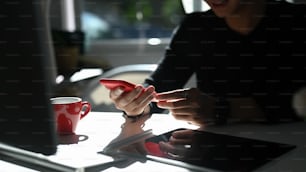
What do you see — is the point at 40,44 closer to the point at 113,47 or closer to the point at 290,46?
the point at 113,47

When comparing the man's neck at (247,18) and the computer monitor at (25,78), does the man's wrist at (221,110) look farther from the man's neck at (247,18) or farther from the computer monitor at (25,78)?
the computer monitor at (25,78)

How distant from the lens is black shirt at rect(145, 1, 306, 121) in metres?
0.77

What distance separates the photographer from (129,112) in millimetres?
744

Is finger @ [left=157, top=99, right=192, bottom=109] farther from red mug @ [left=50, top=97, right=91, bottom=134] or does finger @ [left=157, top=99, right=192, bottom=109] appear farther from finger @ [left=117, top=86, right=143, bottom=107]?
red mug @ [left=50, top=97, right=91, bottom=134]

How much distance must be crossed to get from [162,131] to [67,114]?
17 cm

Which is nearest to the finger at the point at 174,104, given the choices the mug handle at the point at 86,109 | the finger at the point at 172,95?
the finger at the point at 172,95

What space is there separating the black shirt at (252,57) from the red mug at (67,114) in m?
0.19

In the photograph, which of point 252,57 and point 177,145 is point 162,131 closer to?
point 177,145

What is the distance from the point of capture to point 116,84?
0.69 metres

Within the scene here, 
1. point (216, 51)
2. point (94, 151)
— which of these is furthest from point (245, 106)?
point (94, 151)

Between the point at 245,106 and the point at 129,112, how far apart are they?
0.81 ft

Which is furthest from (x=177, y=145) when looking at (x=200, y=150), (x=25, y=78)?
(x=25, y=78)

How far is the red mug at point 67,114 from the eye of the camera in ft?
2.14

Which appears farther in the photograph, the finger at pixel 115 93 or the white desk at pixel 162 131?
the finger at pixel 115 93
